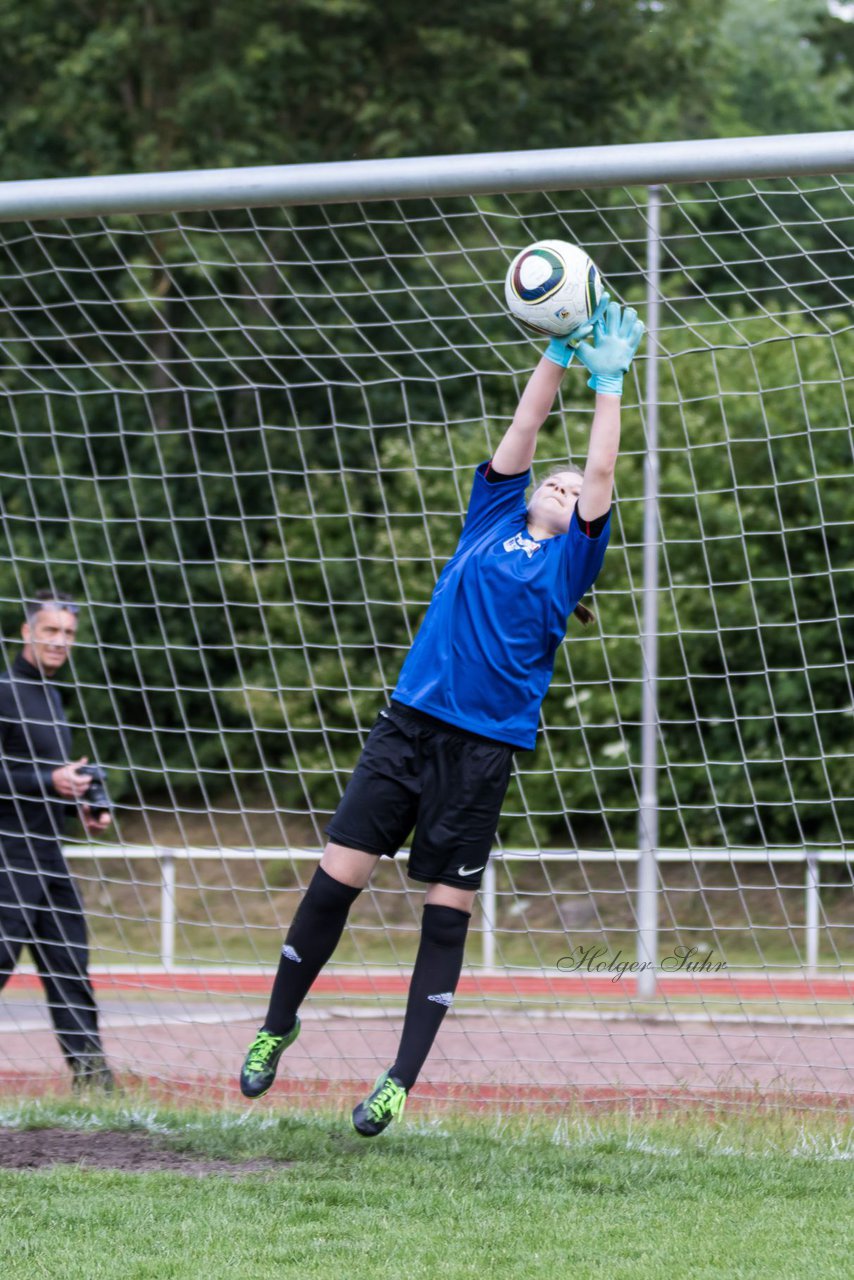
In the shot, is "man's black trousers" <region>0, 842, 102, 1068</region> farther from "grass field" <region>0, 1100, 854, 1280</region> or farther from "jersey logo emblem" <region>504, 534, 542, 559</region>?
"jersey logo emblem" <region>504, 534, 542, 559</region>

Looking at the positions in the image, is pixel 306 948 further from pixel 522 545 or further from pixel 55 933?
pixel 55 933

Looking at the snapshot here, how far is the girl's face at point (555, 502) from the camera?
4438 millimetres

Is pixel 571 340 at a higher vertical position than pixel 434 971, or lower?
higher

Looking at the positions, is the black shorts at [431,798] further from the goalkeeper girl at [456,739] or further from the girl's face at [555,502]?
the girl's face at [555,502]

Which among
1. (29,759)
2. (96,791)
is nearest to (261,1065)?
(96,791)

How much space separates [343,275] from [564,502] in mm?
13540

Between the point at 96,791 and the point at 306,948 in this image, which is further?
the point at 96,791

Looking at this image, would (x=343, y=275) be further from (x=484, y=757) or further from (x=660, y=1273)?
(x=660, y=1273)

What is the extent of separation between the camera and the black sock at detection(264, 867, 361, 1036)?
430 cm

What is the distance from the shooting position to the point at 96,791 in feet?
20.2

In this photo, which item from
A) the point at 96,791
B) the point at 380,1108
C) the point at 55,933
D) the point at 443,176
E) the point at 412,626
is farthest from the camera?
the point at 412,626

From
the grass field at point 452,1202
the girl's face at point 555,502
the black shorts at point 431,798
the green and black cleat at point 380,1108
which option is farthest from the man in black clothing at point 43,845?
the girl's face at point 555,502

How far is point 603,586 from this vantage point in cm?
1390

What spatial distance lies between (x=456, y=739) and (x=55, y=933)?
2779 millimetres
